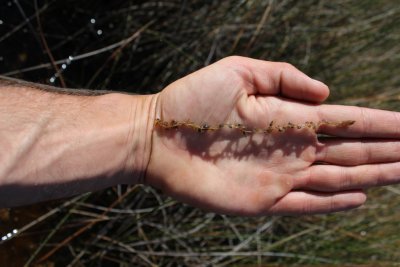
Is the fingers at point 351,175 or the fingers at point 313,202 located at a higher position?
the fingers at point 351,175

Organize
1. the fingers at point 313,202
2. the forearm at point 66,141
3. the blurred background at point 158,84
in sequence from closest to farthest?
the forearm at point 66,141, the fingers at point 313,202, the blurred background at point 158,84

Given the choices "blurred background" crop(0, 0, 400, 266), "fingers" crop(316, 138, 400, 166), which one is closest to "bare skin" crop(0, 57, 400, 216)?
"fingers" crop(316, 138, 400, 166)

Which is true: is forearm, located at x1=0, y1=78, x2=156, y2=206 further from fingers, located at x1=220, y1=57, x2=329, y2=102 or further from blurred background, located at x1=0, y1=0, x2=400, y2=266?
blurred background, located at x1=0, y1=0, x2=400, y2=266

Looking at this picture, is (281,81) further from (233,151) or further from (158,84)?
(158,84)

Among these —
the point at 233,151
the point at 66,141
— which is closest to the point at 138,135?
the point at 66,141

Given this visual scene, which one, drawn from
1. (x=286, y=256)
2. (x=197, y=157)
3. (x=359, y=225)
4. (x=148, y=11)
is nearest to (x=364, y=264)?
(x=359, y=225)

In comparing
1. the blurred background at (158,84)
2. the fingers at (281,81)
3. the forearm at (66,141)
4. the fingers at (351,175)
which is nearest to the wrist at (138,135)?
the forearm at (66,141)

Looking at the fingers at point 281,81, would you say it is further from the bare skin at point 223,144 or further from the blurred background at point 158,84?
the blurred background at point 158,84

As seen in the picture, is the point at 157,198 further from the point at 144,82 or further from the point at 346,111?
the point at 346,111
